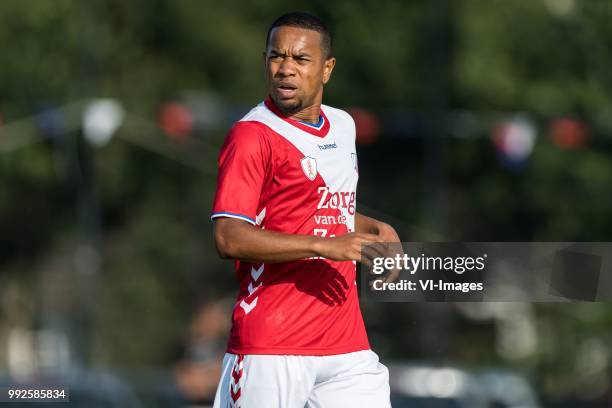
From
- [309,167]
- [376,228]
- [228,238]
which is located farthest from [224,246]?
[376,228]

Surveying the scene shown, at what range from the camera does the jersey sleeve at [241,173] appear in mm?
5062

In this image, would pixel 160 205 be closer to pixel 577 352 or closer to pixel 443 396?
pixel 577 352

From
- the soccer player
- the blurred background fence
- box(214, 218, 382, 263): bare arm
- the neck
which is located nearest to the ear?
the soccer player

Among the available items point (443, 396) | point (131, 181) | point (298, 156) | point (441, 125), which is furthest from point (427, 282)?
point (131, 181)

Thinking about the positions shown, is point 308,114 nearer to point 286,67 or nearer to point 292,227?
point 286,67

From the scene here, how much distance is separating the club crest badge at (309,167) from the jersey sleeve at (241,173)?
0.18 meters

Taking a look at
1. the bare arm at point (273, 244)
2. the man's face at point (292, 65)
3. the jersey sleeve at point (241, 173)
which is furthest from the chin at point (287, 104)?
the bare arm at point (273, 244)

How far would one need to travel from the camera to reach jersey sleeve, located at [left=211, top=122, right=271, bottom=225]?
16.6 feet

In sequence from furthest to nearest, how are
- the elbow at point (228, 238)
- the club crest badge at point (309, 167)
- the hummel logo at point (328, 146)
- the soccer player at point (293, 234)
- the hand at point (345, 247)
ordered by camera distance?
the hummel logo at point (328, 146) → the club crest badge at point (309, 167) → the soccer player at point (293, 234) → the elbow at point (228, 238) → the hand at point (345, 247)

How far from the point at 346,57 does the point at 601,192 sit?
20.7 feet

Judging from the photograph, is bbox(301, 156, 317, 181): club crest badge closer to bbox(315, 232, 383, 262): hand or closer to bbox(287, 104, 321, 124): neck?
bbox(287, 104, 321, 124): neck

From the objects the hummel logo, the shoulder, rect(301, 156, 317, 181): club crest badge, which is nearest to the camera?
rect(301, 156, 317, 181): club crest badge

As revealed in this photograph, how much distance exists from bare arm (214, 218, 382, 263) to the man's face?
676mm

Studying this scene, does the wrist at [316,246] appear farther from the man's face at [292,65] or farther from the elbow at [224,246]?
the man's face at [292,65]
